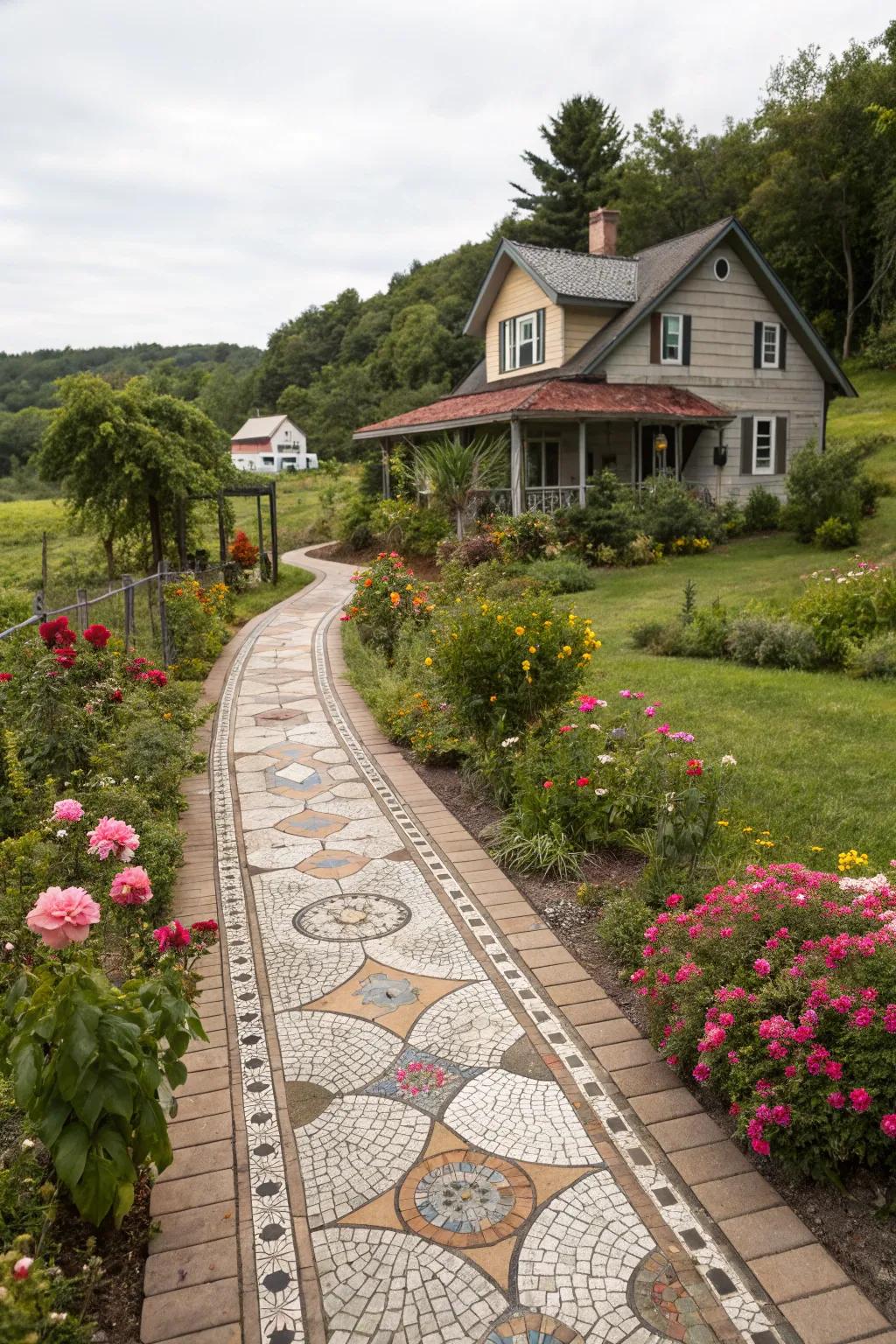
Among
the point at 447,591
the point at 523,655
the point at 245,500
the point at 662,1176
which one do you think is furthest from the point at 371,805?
the point at 245,500

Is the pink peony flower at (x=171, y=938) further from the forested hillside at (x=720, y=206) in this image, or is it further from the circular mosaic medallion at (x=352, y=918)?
the forested hillside at (x=720, y=206)

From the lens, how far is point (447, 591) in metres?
13.0

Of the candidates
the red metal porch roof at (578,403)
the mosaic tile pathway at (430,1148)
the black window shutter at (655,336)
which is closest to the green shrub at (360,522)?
the red metal porch roof at (578,403)

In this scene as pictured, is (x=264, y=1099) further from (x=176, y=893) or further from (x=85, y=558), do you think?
(x=85, y=558)

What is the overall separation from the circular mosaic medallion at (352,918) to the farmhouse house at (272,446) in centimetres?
6910

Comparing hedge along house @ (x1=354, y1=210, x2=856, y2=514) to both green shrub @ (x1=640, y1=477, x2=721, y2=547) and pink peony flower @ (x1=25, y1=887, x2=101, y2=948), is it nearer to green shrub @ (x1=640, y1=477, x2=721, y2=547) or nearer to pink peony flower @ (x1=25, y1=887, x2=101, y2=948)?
green shrub @ (x1=640, y1=477, x2=721, y2=547)

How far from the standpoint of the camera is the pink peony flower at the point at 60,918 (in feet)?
7.90

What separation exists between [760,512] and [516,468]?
614 centimetres

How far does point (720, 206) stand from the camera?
130ft

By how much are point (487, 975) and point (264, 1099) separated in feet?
3.71

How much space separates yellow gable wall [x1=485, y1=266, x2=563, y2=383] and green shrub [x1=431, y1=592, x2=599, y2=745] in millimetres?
16031

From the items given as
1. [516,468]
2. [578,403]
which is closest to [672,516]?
[578,403]

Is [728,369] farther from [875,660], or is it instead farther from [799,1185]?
[799,1185]

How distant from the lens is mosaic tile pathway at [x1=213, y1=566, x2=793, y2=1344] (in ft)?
7.54
